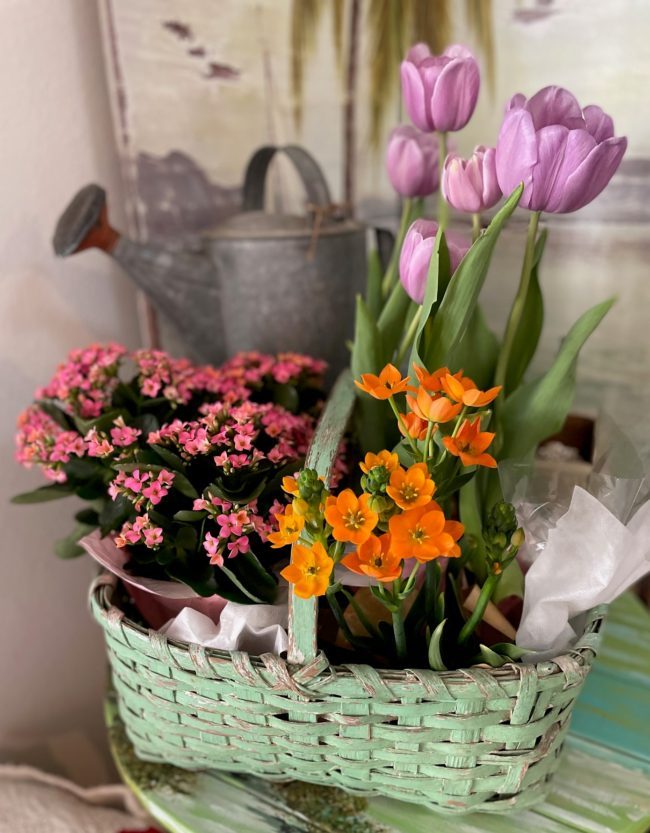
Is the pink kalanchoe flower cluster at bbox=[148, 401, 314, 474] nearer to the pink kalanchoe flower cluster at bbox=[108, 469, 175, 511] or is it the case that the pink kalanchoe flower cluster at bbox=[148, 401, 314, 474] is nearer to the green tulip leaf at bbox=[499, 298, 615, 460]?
the pink kalanchoe flower cluster at bbox=[108, 469, 175, 511]

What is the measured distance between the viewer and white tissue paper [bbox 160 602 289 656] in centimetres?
52

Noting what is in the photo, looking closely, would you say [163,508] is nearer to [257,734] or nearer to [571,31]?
[257,734]

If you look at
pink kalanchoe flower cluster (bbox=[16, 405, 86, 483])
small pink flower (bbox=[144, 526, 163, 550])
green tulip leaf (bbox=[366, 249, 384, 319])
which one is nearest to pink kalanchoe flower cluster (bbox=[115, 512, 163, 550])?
small pink flower (bbox=[144, 526, 163, 550])

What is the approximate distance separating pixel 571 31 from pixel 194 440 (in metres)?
0.61

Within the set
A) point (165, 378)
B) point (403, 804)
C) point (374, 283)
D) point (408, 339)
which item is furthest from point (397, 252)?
point (403, 804)

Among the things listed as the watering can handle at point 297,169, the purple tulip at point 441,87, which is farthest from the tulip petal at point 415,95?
the watering can handle at point 297,169

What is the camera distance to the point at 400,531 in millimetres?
401

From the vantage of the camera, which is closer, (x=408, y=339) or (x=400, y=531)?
(x=400, y=531)

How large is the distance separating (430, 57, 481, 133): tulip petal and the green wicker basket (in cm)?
25

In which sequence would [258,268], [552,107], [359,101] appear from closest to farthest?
[552,107] → [258,268] → [359,101]

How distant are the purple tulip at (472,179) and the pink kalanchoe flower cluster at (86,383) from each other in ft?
1.16

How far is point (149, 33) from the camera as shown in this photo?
829 millimetres

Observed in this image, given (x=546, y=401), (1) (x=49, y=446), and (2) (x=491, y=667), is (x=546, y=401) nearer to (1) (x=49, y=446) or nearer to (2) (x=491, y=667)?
(2) (x=491, y=667)

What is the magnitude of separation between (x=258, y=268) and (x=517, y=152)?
1.17ft
